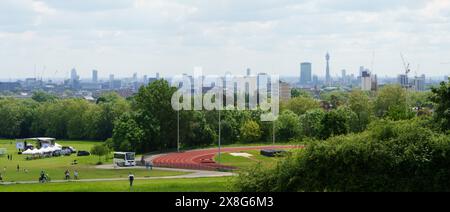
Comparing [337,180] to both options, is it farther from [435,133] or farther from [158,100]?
[158,100]

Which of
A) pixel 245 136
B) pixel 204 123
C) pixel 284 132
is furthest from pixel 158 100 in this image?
pixel 284 132

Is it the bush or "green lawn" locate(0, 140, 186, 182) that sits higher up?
the bush

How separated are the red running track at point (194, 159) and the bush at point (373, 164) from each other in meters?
27.1

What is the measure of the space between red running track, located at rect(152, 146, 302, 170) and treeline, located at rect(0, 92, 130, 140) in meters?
34.6

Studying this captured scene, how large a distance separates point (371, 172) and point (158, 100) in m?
54.0

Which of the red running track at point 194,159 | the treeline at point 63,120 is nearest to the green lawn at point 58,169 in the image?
the red running track at point 194,159

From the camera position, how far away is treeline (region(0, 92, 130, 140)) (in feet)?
340

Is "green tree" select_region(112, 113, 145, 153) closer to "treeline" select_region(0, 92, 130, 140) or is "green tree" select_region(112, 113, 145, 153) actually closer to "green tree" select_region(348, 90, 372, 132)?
"treeline" select_region(0, 92, 130, 140)

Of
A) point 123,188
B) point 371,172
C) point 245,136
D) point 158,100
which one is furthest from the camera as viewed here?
point 245,136

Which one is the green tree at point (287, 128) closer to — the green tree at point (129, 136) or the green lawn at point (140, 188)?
the green tree at point (129, 136)

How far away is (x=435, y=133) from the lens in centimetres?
2541

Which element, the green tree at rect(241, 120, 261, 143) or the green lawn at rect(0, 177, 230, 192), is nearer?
the green lawn at rect(0, 177, 230, 192)

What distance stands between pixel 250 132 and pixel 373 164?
57.1 m

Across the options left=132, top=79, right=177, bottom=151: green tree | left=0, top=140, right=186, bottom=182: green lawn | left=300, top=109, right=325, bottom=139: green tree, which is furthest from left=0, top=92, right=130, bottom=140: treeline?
left=300, top=109, right=325, bottom=139: green tree
